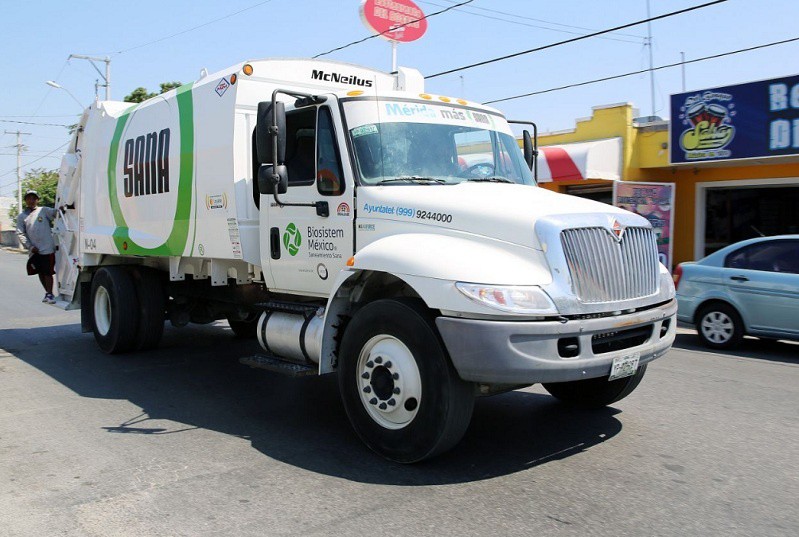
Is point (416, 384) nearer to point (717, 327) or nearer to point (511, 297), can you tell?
point (511, 297)

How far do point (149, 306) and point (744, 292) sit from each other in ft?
26.2

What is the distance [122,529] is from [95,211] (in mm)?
6608

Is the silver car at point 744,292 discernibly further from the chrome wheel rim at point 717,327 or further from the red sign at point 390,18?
the red sign at point 390,18

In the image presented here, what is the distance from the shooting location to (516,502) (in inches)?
164

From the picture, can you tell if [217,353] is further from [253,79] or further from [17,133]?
[17,133]

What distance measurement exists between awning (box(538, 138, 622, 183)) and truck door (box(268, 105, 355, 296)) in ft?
40.1

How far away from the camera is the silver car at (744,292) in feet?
30.9

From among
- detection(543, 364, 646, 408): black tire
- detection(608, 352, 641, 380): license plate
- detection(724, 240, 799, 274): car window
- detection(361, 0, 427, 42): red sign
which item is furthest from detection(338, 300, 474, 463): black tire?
detection(361, 0, 427, 42): red sign

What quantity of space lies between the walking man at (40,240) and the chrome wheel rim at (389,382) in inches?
301

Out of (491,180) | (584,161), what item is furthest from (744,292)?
(584,161)

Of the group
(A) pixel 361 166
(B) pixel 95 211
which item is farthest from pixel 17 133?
(A) pixel 361 166

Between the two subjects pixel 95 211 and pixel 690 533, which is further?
pixel 95 211

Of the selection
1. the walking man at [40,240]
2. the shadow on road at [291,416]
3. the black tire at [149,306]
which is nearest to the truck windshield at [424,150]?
the shadow on road at [291,416]

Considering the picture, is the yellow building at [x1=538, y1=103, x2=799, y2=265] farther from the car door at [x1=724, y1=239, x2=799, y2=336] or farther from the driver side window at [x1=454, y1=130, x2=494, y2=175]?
the driver side window at [x1=454, y1=130, x2=494, y2=175]
